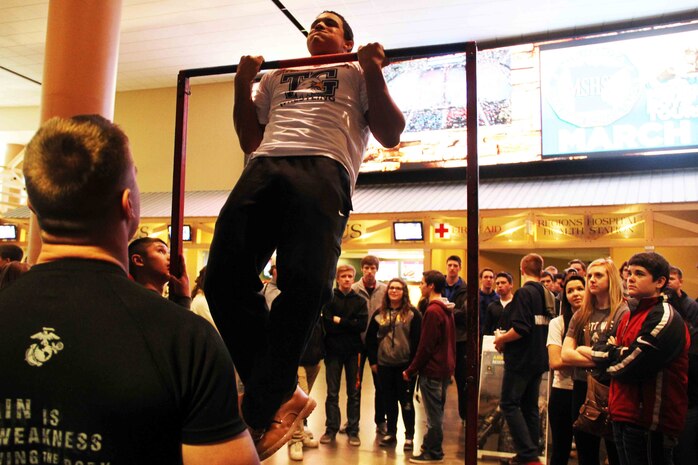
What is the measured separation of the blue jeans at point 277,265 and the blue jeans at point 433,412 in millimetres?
3765

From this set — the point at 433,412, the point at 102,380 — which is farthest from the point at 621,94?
the point at 102,380

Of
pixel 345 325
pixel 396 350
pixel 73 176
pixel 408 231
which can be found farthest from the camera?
pixel 408 231

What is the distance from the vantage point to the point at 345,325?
6.09 m

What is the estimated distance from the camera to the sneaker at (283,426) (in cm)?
189

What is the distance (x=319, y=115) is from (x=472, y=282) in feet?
2.51

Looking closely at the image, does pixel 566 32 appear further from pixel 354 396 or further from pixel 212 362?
pixel 212 362

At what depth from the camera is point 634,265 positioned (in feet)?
11.1

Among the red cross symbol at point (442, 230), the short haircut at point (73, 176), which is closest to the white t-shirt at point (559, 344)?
the short haircut at point (73, 176)

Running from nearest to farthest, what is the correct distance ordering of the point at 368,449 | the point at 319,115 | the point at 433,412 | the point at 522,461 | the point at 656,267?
the point at 319,115 → the point at 656,267 → the point at 522,461 → the point at 433,412 → the point at 368,449

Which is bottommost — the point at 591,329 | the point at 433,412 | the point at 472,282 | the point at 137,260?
the point at 433,412

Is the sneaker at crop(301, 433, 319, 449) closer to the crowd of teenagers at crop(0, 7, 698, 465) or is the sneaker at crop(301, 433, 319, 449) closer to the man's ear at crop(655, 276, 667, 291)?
the crowd of teenagers at crop(0, 7, 698, 465)

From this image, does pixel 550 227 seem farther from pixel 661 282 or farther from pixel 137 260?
pixel 137 260

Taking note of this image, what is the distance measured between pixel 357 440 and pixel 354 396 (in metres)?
0.42

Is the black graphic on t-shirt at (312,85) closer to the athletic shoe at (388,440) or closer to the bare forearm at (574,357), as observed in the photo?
the bare forearm at (574,357)
